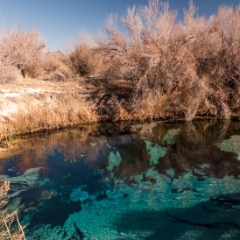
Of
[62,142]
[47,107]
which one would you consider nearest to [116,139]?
[62,142]

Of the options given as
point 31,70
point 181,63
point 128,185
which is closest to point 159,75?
point 181,63

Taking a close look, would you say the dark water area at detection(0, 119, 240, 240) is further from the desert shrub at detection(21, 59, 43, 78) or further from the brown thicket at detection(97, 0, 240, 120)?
the desert shrub at detection(21, 59, 43, 78)

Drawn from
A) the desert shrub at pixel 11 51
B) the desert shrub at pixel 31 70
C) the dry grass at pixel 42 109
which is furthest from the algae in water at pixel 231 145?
the desert shrub at pixel 31 70

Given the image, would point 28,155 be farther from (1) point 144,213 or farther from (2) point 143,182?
(1) point 144,213

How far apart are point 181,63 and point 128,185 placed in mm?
6742

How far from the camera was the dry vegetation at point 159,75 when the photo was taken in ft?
35.3

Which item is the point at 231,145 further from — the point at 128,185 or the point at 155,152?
the point at 128,185

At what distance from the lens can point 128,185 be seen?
5.90 meters

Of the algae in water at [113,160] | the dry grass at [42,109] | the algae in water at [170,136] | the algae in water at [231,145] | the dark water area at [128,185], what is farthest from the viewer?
the dry grass at [42,109]

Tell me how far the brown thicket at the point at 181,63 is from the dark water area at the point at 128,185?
2.05m

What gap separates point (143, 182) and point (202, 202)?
4.88ft

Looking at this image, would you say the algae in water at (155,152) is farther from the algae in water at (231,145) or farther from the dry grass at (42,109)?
the dry grass at (42,109)

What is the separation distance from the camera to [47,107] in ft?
35.8

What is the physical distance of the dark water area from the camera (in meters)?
4.40
